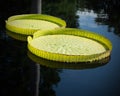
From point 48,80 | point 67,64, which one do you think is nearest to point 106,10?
point 67,64

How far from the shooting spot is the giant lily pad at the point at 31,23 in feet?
21.0

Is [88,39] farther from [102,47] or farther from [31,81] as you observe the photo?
[31,81]

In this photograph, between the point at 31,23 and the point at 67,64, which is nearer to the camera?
the point at 67,64

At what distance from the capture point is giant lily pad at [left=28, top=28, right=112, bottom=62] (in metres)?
5.27

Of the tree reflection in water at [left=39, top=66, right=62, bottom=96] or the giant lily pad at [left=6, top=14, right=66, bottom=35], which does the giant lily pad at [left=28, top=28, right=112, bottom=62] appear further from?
the giant lily pad at [left=6, top=14, right=66, bottom=35]

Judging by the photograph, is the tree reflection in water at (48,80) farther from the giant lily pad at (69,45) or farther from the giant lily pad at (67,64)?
the giant lily pad at (69,45)

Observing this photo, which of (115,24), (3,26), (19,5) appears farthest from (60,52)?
(19,5)

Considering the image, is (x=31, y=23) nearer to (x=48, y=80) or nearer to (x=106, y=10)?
(x=48, y=80)

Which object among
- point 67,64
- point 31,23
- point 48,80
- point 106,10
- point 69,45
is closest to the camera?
point 48,80

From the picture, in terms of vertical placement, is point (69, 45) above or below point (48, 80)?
above

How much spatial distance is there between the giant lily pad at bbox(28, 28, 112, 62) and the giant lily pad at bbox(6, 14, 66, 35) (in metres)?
0.43

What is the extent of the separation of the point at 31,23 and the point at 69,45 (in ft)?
4.84

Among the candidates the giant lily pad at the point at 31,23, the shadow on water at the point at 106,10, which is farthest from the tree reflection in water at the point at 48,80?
the shadow on water at the point at 106,10

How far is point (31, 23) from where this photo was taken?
6883 millimetres
